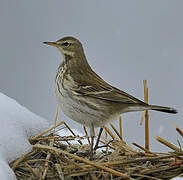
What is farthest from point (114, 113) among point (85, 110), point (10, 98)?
point (10, 98)

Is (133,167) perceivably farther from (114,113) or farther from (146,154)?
(114,113)

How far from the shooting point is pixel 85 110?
3.91m

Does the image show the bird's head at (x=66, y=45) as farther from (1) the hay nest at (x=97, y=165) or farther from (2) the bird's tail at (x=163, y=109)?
(1) the hay nest at (x=97, y=165)

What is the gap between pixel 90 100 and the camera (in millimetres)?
3979

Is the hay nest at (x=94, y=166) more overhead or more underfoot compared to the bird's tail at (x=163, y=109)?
more underfoot

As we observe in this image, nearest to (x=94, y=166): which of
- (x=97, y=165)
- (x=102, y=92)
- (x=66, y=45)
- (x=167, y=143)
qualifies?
(x=97, y=165)

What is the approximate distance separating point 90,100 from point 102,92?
214 mm

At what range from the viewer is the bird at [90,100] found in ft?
13.0

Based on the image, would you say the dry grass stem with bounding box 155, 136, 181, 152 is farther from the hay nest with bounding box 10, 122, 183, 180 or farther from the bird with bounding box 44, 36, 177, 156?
the bird with bounding box 44, 36, 177, 156

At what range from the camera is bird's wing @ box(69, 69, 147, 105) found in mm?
4016

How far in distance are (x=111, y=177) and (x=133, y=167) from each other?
0.28 m

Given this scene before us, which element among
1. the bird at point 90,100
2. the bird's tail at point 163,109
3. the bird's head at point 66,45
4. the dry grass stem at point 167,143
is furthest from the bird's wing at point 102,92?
the dry grass stem at point 167,143

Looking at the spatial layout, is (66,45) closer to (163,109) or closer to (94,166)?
(163,109)

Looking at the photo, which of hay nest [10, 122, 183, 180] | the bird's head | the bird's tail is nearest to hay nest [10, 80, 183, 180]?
hay nest [10, 122, 183, 180]
